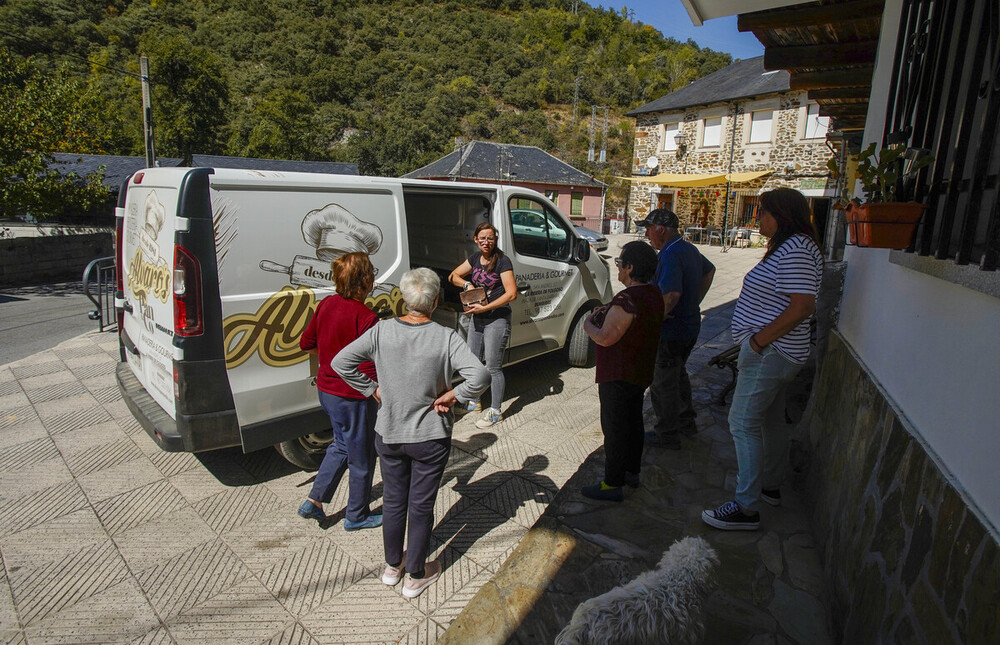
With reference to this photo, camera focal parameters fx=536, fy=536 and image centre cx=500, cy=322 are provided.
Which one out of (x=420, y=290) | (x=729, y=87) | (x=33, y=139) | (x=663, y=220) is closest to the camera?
(x=420, y=290)

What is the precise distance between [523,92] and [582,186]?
45.0 m

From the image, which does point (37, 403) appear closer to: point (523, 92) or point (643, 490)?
point (643, 490)

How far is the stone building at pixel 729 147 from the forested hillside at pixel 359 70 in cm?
2079

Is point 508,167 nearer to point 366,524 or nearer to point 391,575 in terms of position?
point 366,524

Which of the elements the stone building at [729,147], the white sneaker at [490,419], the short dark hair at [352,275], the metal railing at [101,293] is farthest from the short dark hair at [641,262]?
the stone building at [729,147]

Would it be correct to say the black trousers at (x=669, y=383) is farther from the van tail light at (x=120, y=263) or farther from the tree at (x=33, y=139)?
the tree at (x=33, y=139)

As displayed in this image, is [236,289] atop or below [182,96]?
below

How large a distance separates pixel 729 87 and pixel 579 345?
27489 mm

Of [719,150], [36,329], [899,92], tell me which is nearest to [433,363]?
[899,92]

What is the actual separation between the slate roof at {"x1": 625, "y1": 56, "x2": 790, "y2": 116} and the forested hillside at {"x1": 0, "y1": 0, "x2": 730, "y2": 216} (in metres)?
20.3

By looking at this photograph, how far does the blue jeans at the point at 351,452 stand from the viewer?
3033 mm

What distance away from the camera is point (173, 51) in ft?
124

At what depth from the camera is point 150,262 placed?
11.1 feet

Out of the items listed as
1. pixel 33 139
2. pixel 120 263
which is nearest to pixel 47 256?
pixel 33 139
